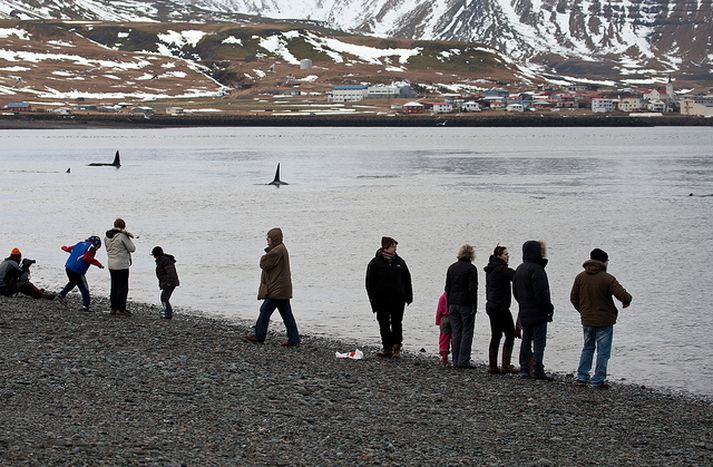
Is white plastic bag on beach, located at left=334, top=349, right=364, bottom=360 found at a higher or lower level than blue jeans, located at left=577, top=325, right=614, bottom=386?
lower

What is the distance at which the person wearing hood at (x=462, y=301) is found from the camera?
1673 centimetres

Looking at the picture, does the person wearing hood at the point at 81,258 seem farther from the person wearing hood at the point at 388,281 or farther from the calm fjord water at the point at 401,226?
the person wearing hood at the point at 388,281

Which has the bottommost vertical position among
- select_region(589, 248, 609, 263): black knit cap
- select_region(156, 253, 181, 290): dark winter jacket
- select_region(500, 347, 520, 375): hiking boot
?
select_region(500, 347, 520, 375): hiking boot

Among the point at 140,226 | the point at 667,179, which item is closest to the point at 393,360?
the point at 140,226

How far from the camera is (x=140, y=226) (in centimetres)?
4844

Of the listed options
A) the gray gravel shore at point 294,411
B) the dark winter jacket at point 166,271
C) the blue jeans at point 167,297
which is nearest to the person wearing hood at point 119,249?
the dark winter jacket at point 166,271

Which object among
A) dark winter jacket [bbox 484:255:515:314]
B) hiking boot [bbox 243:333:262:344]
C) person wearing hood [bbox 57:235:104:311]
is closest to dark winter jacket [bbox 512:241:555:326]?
dark winter jacket [bbox 484:255:515:314]

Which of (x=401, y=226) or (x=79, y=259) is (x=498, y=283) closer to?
(x=79, y=259)

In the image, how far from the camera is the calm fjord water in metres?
25.4

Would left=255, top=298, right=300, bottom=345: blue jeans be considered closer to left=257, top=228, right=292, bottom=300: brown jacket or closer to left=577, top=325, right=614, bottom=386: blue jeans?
left=257, top=228, right=292, bottom=300: brown jacket

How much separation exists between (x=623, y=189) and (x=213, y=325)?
5285cm

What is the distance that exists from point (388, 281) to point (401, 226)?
1247 inches

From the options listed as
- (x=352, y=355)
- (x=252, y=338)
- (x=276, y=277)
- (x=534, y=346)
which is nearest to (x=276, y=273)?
(x=276, y=277)

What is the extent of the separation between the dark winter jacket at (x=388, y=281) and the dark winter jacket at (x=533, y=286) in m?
1.96
